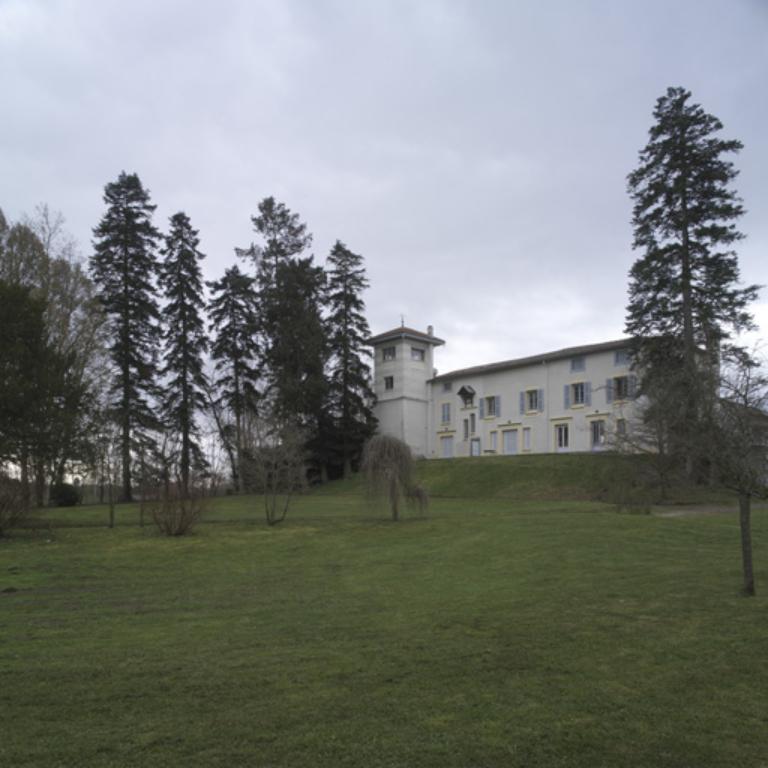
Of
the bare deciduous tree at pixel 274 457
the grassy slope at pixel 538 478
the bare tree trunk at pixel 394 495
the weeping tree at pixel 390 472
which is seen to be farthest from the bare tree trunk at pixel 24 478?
the grassy slope at pixel 538 478

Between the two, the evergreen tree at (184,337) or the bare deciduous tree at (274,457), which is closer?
the bare deciduous tree at (274,457)

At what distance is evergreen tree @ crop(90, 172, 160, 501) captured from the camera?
3925 cm

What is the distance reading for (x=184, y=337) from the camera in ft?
144

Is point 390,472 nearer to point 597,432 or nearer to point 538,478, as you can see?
point 538,478

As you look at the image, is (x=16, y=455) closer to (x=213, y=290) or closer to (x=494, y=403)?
(x=213, y=290)

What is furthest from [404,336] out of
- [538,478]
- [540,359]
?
[538,478]

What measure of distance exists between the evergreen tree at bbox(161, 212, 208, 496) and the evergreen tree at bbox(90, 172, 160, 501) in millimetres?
1942

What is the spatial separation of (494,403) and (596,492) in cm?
1895

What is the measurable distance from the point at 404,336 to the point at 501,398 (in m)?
10.0

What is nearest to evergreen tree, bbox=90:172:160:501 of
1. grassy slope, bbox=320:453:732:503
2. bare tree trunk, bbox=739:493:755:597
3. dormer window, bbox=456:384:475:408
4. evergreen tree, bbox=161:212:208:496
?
evergreen tree, bbox=161:212:208:496

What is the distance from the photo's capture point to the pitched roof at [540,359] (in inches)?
1695

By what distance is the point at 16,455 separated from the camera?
22.5m

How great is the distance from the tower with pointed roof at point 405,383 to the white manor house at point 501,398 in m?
0.08

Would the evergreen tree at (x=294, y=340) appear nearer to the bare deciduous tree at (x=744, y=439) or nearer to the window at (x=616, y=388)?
the window at (x=616, y=388)
